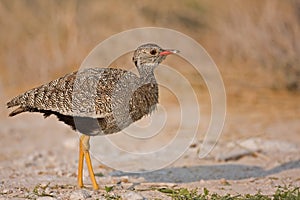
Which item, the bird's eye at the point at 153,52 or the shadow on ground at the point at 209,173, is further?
the shadow on ground at the point at 209,173

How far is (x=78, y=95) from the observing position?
17.6 feet

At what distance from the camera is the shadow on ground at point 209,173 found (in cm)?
635

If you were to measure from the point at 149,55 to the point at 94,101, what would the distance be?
0.76 meters

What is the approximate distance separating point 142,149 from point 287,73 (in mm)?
3528

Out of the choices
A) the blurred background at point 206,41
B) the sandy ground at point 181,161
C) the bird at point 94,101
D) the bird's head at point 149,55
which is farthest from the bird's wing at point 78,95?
the blurred background at point 206,41

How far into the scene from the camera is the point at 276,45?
10.0 metres

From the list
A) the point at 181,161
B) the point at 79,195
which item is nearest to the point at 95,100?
the point at 79,195

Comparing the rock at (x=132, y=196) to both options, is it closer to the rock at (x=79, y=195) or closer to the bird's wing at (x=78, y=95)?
the rock at (x=79, y=195)

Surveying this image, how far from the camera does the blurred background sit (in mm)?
9836

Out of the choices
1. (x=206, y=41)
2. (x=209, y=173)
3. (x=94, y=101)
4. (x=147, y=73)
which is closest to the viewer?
(x=94, y=101)

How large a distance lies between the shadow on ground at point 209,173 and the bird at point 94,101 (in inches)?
39.9

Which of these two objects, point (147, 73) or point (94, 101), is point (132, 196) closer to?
point (94, 101)

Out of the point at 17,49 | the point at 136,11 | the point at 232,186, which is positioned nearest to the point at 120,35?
the point at 136,11

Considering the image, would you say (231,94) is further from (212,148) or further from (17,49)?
(17,49)
